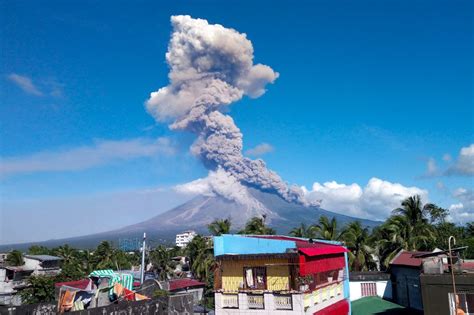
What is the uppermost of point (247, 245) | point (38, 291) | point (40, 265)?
point (247, 245)

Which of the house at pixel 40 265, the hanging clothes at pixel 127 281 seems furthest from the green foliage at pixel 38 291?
the hanging clothes at pixel 127 281

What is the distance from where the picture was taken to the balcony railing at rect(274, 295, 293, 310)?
962 inches

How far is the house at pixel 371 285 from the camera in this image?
36469 mm

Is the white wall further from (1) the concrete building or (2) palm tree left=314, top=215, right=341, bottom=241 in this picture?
(1) the concrete building

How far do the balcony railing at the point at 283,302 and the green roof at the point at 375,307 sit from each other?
35.7 ft

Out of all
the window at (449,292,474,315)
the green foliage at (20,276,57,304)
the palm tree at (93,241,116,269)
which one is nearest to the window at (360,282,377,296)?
the window at (449,292,474,315)

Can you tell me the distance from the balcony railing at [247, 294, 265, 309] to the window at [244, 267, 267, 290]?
1.59 feet

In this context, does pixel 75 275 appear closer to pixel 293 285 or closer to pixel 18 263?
pixel 18 263

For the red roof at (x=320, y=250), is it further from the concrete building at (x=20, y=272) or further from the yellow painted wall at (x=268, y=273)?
the concrete building at (x=20, y=272)

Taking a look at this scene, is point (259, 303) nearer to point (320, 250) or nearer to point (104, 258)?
point (320, 250)

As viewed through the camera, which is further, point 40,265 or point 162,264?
point 162,264

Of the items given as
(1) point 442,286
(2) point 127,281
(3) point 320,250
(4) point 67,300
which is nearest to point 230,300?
(3) point 320,250

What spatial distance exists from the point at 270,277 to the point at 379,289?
16.3 meters

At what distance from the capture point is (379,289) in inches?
1454
